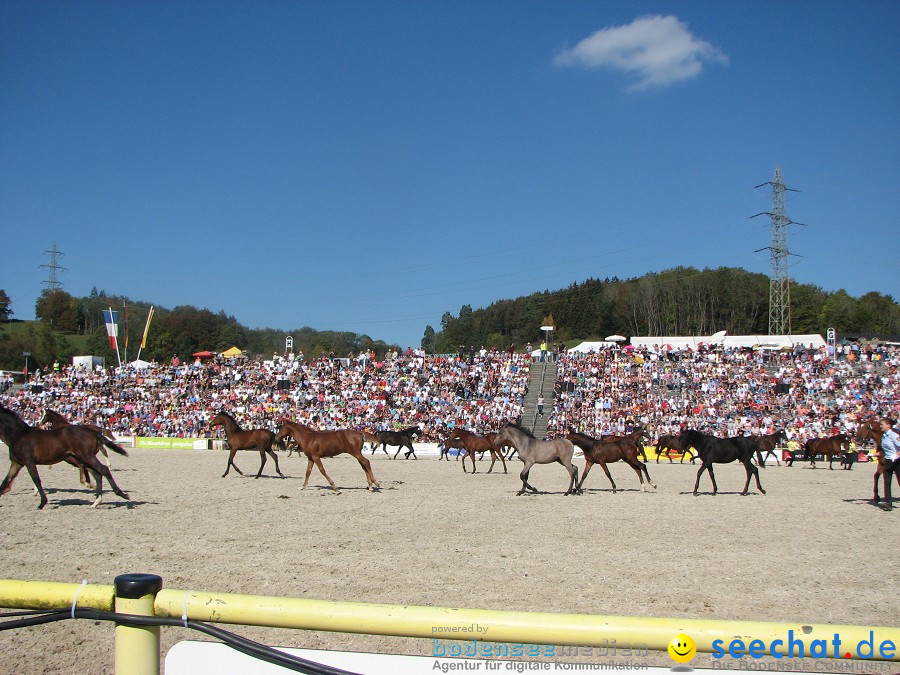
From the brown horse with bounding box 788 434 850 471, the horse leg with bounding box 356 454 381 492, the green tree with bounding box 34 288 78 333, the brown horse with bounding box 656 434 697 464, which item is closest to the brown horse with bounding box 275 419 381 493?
the horse leg with bounding box 356 454 381 492

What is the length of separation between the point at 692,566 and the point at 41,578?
7.79m

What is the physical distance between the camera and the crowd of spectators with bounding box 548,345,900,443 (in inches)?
1305

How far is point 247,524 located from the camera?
447 inches

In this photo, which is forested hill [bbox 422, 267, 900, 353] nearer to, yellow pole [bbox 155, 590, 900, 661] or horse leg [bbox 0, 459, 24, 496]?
horse leg [bbox 0, 459, 24, 496]

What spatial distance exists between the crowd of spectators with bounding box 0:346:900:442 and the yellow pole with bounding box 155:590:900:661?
3282 cm

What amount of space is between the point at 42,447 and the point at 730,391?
3274 centimetres

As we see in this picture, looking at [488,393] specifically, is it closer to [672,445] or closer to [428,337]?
[672,445]

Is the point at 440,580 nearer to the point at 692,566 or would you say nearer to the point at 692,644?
the point at 692,566

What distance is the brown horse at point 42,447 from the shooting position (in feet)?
41.2

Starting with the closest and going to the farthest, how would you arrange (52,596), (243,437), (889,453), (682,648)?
(682,648) → (52,596) → (889,453) → (243,437)

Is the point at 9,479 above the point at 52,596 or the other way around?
the other way around

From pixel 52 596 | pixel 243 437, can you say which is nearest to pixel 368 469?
pixel 243 437

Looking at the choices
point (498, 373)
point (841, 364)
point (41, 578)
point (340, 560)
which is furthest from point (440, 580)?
point (841, 364)

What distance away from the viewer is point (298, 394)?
133 feet
